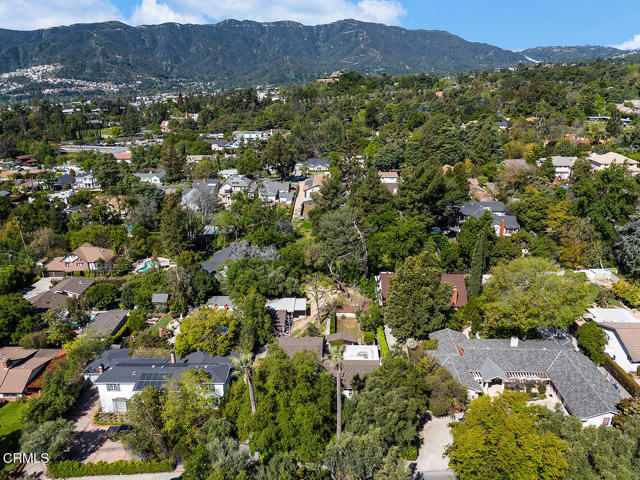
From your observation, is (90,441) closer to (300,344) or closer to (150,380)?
(150,380)

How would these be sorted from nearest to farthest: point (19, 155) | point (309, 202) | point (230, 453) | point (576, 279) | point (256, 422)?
1. point (230, 453)
2. point (256, 422)
3. point (576, 279)
4. point (309, 202)
5. point (19, 155)

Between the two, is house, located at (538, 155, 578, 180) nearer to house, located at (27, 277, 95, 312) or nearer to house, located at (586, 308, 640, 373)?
house, located at (586, 308, 640, 373)

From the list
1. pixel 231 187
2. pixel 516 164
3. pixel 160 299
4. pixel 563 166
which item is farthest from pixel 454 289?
pixel 231 187

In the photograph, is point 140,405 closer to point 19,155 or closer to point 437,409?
point 437,409

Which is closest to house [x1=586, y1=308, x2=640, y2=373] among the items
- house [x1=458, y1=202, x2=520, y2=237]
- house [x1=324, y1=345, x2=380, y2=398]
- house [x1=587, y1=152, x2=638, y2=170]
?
house [x1=324, y1=345, x2=380, y2=398]

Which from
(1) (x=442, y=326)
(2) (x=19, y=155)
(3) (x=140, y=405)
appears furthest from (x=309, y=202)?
(2) (x=19, y=155)

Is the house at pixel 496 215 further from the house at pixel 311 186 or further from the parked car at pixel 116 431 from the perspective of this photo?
the parked car at pixel 116 431

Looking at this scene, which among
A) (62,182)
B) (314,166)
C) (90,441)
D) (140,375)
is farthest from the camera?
(314,166)
